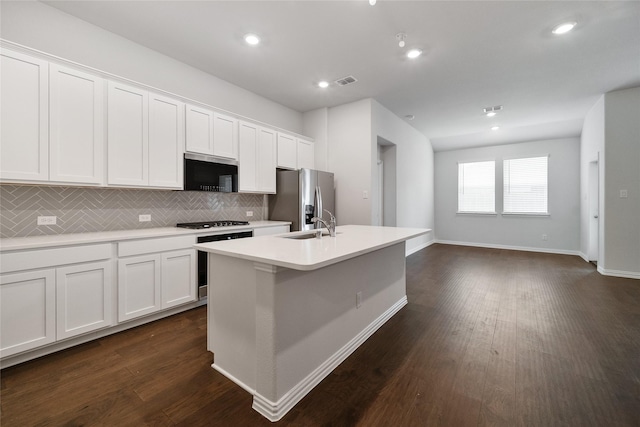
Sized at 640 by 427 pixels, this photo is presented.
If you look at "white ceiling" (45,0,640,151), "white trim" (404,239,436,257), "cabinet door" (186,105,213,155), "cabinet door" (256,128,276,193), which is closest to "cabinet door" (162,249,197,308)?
"cabinet door" (186,105,213,155)

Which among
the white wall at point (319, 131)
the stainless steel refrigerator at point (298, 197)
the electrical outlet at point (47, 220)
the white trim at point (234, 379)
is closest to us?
the white trim at point (234, 379)

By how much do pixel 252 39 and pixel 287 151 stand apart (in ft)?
5.87

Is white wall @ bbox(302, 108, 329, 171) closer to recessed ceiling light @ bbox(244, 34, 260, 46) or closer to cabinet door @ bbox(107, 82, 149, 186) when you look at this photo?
recessed ceiling light @ bbox(244, 34, 260, 46)

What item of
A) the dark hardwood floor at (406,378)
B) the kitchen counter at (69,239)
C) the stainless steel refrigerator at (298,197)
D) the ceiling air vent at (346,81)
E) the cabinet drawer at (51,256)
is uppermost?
the ceiling air vent at (346,81)

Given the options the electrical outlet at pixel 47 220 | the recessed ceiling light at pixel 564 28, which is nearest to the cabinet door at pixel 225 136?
the electrical outlet at pixel 47 220

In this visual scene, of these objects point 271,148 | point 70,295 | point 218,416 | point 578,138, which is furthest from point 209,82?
point 578,138

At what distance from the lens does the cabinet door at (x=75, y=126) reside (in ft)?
7.16

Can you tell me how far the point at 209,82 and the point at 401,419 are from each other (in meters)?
4.16

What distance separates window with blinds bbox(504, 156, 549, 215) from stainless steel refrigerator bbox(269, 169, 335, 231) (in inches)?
210

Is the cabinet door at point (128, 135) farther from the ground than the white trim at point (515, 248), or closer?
farther from the ground

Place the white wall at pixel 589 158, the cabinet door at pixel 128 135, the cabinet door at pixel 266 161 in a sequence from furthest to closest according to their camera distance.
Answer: the white wall at pixel 589 158
the cabinet door at pixel 266 161
the cabinet door at pixel 128 135

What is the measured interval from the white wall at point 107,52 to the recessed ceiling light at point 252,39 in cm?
106

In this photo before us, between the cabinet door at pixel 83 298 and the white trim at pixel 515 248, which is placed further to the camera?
the white trim at pixel 515 248

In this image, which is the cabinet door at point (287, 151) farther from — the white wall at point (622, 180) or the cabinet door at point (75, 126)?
the white wall at point (622, 180)
